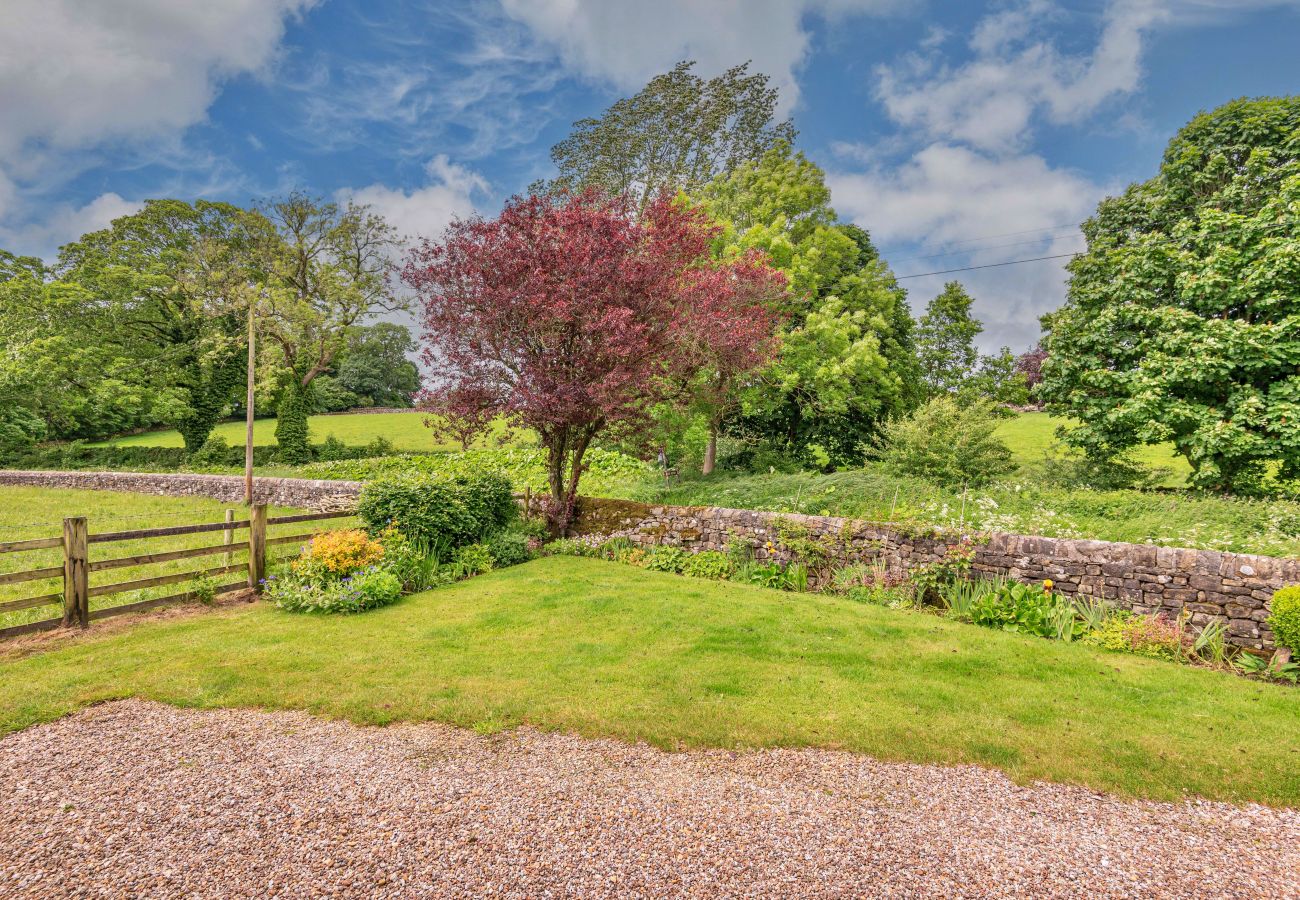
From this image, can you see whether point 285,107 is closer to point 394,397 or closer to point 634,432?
point 634,432

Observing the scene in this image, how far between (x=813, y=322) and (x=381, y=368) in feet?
158

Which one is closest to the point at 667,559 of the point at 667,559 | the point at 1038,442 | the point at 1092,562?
the point at 667,559

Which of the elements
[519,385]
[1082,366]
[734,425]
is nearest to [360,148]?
[519,385]

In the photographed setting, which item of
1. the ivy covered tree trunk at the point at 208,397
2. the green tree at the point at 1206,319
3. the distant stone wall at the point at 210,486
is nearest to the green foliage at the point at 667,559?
the green tree at the point at 1206,319

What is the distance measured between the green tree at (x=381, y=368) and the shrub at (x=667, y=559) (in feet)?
135

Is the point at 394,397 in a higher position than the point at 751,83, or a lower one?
lower

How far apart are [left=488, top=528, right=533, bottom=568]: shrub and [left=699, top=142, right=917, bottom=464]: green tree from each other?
6.83 meters

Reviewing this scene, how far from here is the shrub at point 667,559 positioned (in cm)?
1057

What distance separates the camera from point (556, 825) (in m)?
3.38

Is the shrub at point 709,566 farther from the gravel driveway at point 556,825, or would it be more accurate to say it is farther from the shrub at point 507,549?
the gravel driveway at point 556,825

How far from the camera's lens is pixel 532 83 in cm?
1466

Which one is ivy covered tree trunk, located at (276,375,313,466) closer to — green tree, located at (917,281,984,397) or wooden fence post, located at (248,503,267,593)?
wooden fence post, located at (248,503,267,593)

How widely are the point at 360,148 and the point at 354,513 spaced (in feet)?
40.9

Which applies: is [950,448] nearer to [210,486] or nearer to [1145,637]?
[1145,637]
